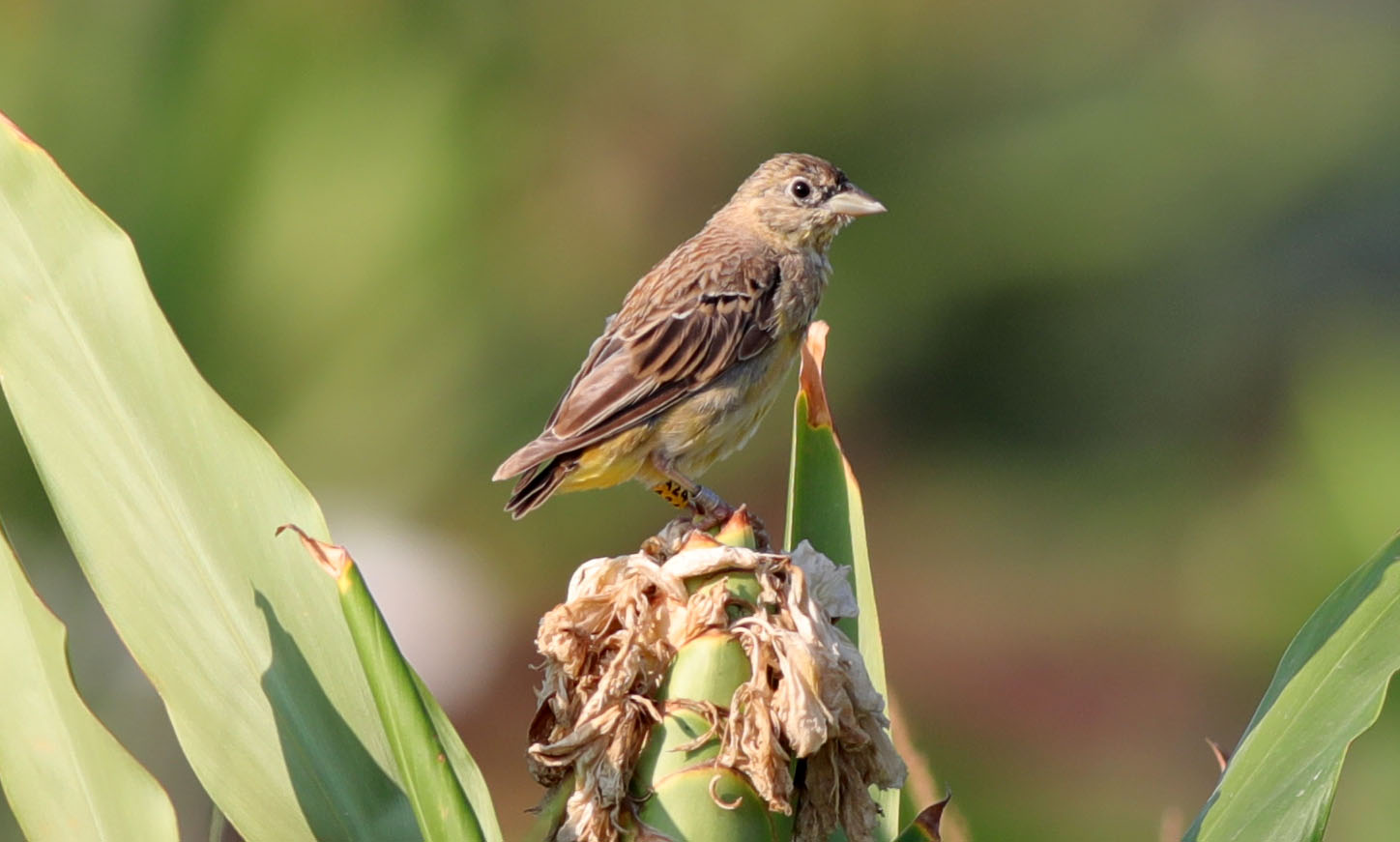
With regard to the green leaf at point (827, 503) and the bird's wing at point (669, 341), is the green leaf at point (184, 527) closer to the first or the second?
the green leaf at point (827, 503)

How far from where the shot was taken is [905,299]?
15.7ft

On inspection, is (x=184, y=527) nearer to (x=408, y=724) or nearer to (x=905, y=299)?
(x=408, y=724)

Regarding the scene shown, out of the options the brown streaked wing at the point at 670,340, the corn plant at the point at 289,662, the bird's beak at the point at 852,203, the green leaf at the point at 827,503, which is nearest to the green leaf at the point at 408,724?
the corn plant at the point at 289,662

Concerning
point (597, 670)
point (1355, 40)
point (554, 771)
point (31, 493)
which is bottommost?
point (31, 493)

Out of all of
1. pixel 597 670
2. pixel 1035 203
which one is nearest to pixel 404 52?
pixel 1035 203

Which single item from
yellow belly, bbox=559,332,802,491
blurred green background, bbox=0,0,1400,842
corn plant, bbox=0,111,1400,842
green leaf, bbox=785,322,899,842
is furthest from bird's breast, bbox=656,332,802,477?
corn plant, bbox=0,111,1400,842

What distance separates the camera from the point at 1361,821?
10.8 feet

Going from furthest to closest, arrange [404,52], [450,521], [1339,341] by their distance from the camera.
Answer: [1339,341], [450,521], [404,52]

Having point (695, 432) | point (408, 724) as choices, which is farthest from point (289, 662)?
point (695, 432)

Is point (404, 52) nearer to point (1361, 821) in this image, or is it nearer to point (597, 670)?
point (597, 670)

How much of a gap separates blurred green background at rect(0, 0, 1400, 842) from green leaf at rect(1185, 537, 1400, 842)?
1.78 m

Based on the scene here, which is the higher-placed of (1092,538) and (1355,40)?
(1355,40)

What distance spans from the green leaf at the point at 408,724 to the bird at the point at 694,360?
1485 mm

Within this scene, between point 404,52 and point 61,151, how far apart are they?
0.85 m
